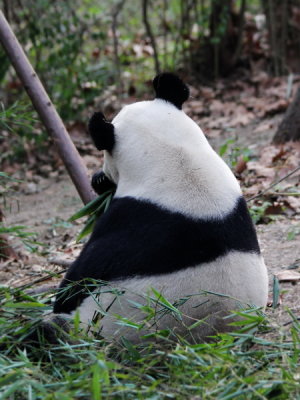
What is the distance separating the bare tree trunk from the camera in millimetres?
5957

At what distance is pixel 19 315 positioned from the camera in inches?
107

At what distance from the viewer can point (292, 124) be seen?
19.7ft

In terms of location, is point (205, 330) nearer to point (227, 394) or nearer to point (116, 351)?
point (116, 351)

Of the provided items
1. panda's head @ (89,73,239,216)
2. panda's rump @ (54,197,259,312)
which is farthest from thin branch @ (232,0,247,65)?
panda's rump @ (54,197,259,312)

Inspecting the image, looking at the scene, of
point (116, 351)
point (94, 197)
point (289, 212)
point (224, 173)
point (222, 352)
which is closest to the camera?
point (222, 352)

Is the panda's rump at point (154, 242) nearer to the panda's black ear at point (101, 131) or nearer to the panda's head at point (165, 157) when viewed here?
the panda's head at point (165, 157)

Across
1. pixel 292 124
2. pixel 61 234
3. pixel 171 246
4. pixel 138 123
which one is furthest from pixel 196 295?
pixel 292 124

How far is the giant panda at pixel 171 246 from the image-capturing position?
2584 millimetres

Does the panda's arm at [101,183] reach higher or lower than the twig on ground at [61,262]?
higher

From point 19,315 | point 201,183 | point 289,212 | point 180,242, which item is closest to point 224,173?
point 201,183

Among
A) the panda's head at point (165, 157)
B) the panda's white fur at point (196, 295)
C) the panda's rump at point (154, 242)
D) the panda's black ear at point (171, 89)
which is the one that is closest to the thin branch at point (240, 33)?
the panda's black ear at point (171, 89)

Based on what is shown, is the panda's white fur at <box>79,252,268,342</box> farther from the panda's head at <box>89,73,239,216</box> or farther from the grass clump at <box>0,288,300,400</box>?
the panda's head at <box>89,73,239,216</box>

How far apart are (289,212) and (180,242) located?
7.73 ft

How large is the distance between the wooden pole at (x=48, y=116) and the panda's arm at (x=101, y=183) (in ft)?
0.91
